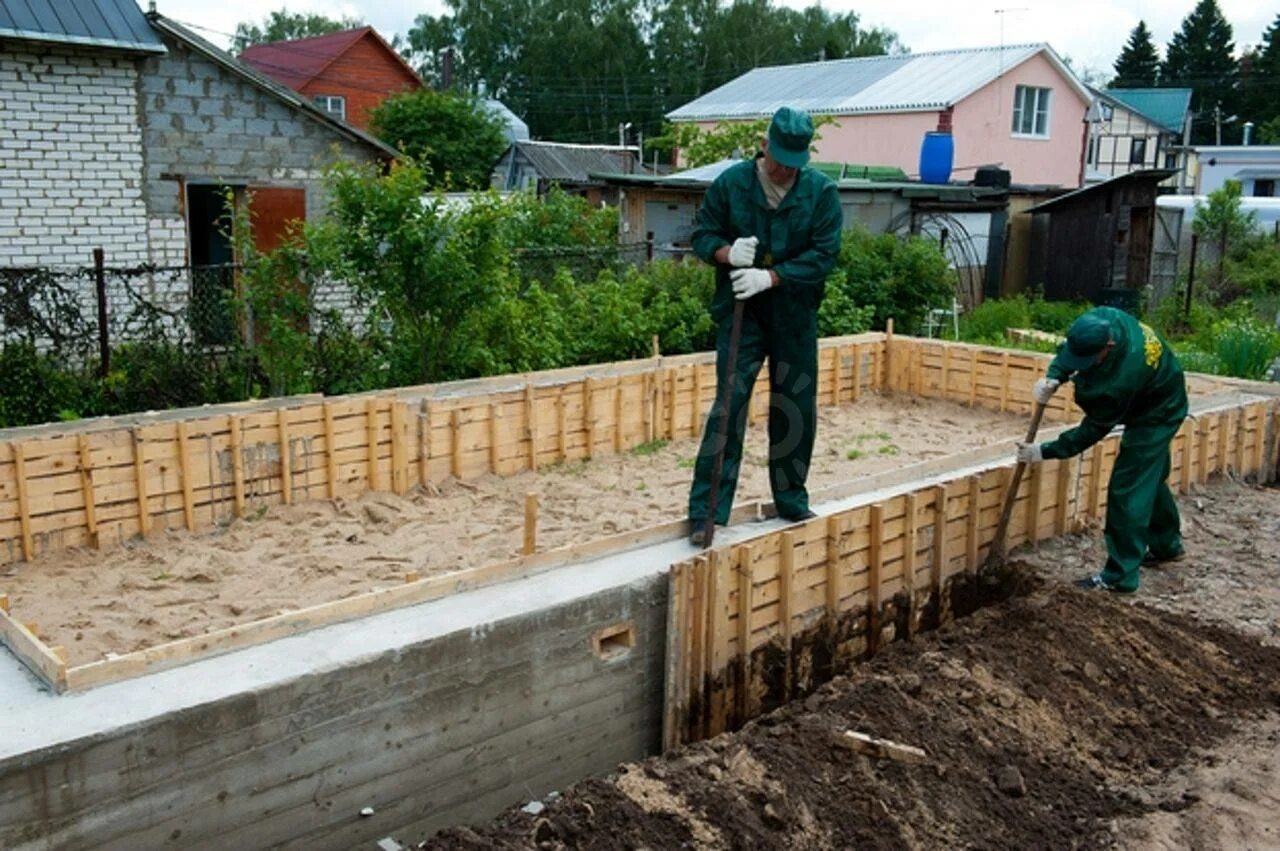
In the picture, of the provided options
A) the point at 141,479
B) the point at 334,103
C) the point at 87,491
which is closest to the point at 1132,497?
the point at 141,479

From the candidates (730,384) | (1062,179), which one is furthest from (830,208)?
(1062,179)

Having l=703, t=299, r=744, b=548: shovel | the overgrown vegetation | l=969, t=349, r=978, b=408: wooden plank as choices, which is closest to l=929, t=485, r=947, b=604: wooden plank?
l=703, t=299, r=744, b=548: shovel

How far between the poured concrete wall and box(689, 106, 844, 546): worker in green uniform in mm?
1022

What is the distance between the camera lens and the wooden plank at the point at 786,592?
18.2ft

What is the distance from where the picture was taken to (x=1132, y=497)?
646 centimetres

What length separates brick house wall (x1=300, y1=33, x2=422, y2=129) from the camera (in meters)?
38.5

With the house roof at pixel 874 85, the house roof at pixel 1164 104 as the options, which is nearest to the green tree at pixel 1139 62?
the house roof at pixel 1164 104

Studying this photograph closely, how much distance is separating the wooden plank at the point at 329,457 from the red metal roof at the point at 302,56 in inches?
1279

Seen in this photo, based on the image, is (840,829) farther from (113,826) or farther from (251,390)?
(251,390)

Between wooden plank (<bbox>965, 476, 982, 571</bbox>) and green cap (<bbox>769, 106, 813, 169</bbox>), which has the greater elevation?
green cap (<bbox>769, 106, 813, 169</bbox>)

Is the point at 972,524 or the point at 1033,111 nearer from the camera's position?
the point at 972,524

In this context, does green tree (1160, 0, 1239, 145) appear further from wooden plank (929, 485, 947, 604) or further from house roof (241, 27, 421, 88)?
wooden plank (929, 485, 947, 604)

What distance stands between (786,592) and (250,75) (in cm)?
917

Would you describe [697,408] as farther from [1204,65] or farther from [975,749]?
[1204,65]
